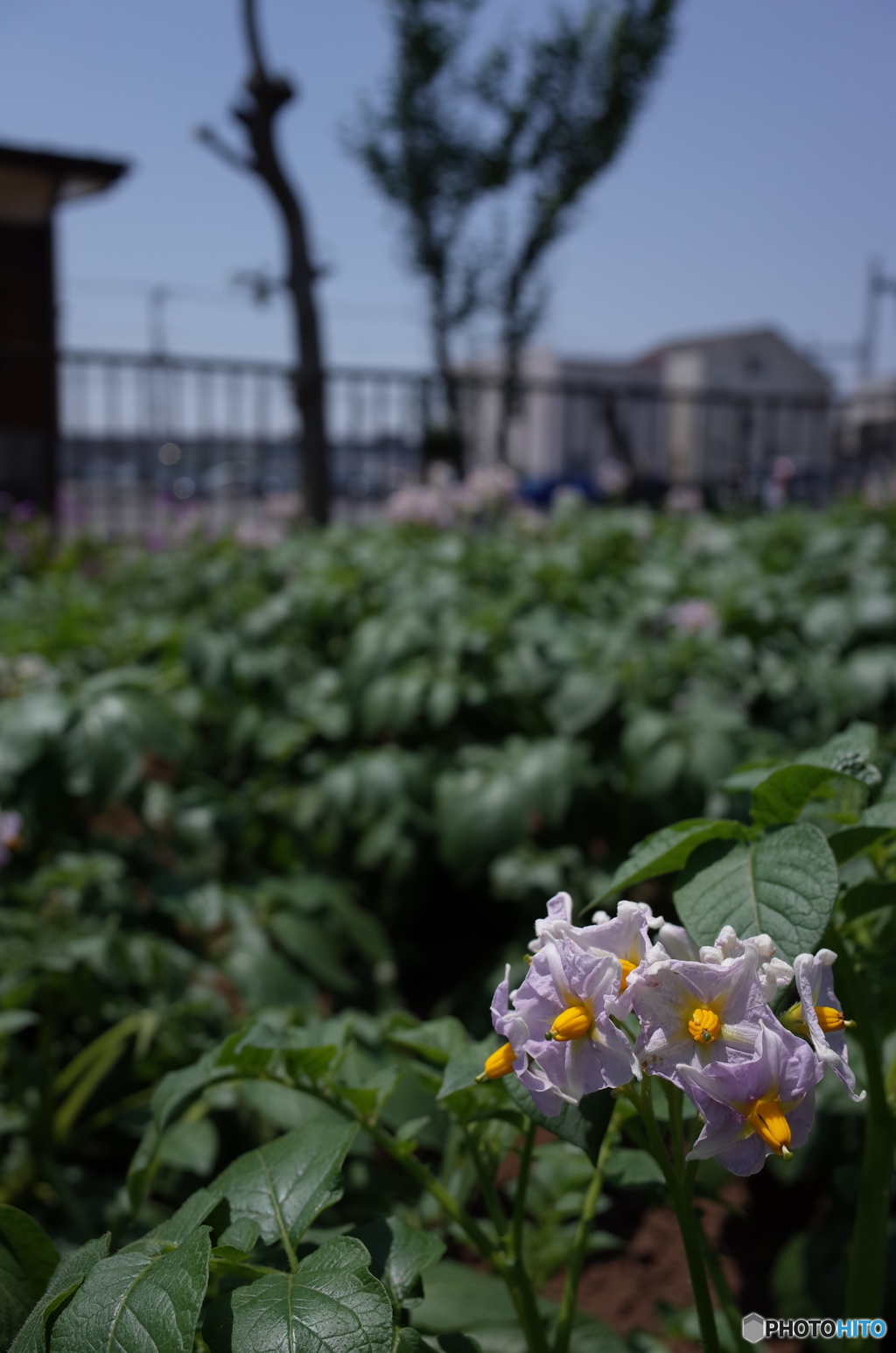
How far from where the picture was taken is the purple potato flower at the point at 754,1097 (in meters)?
0.62

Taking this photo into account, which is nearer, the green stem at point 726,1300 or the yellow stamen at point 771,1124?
the yellow stamen at point 771,1124

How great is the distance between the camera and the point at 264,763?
2676 mm

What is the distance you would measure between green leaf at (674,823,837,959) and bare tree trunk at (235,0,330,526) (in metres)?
6.69

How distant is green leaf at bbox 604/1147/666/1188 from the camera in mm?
933

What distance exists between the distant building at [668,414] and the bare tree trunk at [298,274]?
177 centimetres

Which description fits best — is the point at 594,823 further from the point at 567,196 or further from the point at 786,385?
the point at 786,385

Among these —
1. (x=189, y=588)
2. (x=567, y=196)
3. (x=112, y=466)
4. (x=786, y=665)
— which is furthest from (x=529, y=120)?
(x=786, y=665)

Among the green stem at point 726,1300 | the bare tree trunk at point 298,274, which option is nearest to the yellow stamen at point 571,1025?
the green stem at point 726,1300

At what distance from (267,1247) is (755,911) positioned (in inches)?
15.7

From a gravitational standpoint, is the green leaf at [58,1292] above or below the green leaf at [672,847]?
below

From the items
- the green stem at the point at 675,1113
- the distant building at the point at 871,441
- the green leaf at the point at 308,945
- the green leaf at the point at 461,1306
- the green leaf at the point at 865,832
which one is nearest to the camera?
the green stem at the point at 675,1113

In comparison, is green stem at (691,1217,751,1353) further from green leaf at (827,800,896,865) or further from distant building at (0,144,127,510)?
distant building at (0,144,127,510)

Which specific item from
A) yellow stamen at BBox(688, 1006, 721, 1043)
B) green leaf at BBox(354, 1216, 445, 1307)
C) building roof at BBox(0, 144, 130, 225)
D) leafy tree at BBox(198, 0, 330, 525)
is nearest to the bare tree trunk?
leafy tree at BBox(198, 0, 330, 525)

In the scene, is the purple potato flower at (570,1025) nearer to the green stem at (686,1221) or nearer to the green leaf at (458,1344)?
the green stem at (686,1221)
